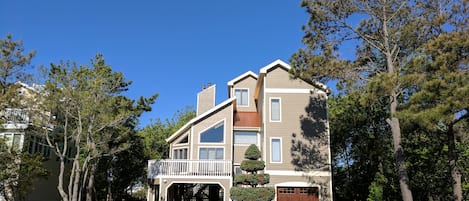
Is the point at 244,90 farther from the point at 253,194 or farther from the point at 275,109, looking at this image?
the point at 253,194

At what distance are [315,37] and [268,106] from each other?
5.34 metres

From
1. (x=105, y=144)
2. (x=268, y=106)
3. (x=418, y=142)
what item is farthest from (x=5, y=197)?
(x=418, y=142)

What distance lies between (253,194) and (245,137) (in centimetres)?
562

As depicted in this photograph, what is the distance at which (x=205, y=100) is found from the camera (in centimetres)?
2520

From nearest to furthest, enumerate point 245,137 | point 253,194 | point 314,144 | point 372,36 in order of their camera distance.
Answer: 1. point 372,36
2. point 253,194
3. point 314,144
4. point 245,137

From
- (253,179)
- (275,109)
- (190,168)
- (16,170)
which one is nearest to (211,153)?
(190,168)

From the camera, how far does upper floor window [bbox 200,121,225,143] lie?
20.2 metres

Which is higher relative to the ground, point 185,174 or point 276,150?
point 276,150

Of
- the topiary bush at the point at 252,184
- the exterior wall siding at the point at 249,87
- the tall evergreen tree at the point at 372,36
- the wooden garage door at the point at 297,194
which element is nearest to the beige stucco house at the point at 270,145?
the wooden garage door at the point at 297,194

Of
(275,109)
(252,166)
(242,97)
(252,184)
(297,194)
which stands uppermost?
(242,97)

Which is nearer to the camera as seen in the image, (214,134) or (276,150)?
(276,150)

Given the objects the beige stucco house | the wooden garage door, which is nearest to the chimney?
the beige stucco house

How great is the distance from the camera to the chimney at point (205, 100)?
24.9m

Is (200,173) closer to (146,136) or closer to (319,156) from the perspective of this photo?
(319,156)
